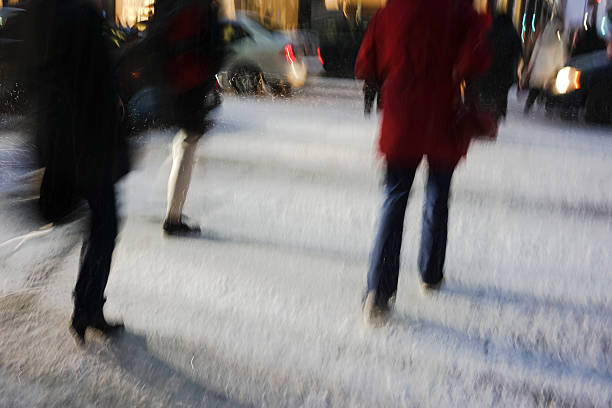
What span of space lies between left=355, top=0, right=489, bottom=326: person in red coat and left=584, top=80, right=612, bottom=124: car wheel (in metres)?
7.73

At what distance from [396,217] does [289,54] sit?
10090 mm

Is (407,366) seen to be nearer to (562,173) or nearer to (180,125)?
(180,125)

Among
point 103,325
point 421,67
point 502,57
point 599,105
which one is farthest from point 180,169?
point 599,105

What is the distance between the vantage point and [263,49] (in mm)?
12516

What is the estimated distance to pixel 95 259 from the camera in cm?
305

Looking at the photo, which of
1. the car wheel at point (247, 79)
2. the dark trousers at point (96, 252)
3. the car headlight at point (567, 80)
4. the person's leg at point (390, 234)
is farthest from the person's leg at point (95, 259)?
the car wheel at point (247, 79)

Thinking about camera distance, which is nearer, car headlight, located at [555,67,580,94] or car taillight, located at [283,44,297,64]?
car headlight, located at [555,67,580,94]

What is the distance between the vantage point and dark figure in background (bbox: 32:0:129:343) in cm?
263

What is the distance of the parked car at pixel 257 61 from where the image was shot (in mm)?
12484

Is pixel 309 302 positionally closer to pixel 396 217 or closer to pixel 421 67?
pixel 396 217

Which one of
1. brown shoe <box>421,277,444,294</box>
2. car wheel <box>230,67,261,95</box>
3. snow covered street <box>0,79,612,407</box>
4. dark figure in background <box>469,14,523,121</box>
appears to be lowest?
snow covered street <box>0,79,612,407</box>

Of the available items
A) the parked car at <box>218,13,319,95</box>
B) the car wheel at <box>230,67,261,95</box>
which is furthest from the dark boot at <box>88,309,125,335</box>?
the car wheel at <box>230,67,261,95</box>

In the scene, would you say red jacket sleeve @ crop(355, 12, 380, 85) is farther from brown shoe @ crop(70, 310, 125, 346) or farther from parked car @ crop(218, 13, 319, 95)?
parked car @ crop(218, 13, 319, 95)

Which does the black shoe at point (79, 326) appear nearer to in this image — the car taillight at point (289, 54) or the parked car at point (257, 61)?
the parked car at point (257, 61)
